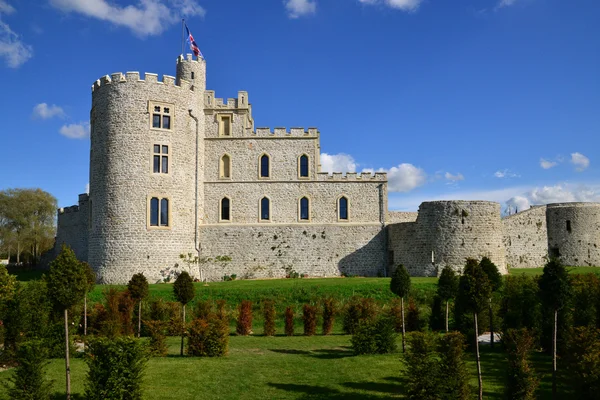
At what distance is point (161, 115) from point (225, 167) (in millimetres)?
6283

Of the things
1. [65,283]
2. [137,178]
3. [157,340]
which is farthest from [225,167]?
[65,283]

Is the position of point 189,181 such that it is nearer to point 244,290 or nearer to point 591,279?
point 244,290

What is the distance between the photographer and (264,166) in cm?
3675

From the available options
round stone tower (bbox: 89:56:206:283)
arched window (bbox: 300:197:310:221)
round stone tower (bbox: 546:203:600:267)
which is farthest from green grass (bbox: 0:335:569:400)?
round stone tower (bbox: 546:203:600:267)

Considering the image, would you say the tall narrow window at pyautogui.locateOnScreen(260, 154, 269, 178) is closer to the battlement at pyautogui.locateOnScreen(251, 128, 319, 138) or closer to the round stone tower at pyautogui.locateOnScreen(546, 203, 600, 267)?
the battlement at pyautogui.locateOnScreen(251, 128, 319, 138)

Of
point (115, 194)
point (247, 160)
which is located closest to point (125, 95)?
point (115, 194)

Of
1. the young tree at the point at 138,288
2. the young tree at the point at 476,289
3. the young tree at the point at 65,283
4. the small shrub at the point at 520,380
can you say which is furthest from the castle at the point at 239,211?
the small shrub at the point at 520,380

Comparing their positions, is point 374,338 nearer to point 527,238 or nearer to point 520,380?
point 520,380

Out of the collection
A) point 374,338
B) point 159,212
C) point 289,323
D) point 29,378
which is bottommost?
point 289,323

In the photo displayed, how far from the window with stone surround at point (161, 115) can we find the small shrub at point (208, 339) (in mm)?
19569

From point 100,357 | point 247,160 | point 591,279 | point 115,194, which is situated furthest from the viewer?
point 247,160

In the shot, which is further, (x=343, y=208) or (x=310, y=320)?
(x=343, y=208)

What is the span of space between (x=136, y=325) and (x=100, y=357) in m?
11.3

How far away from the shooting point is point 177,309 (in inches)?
890
